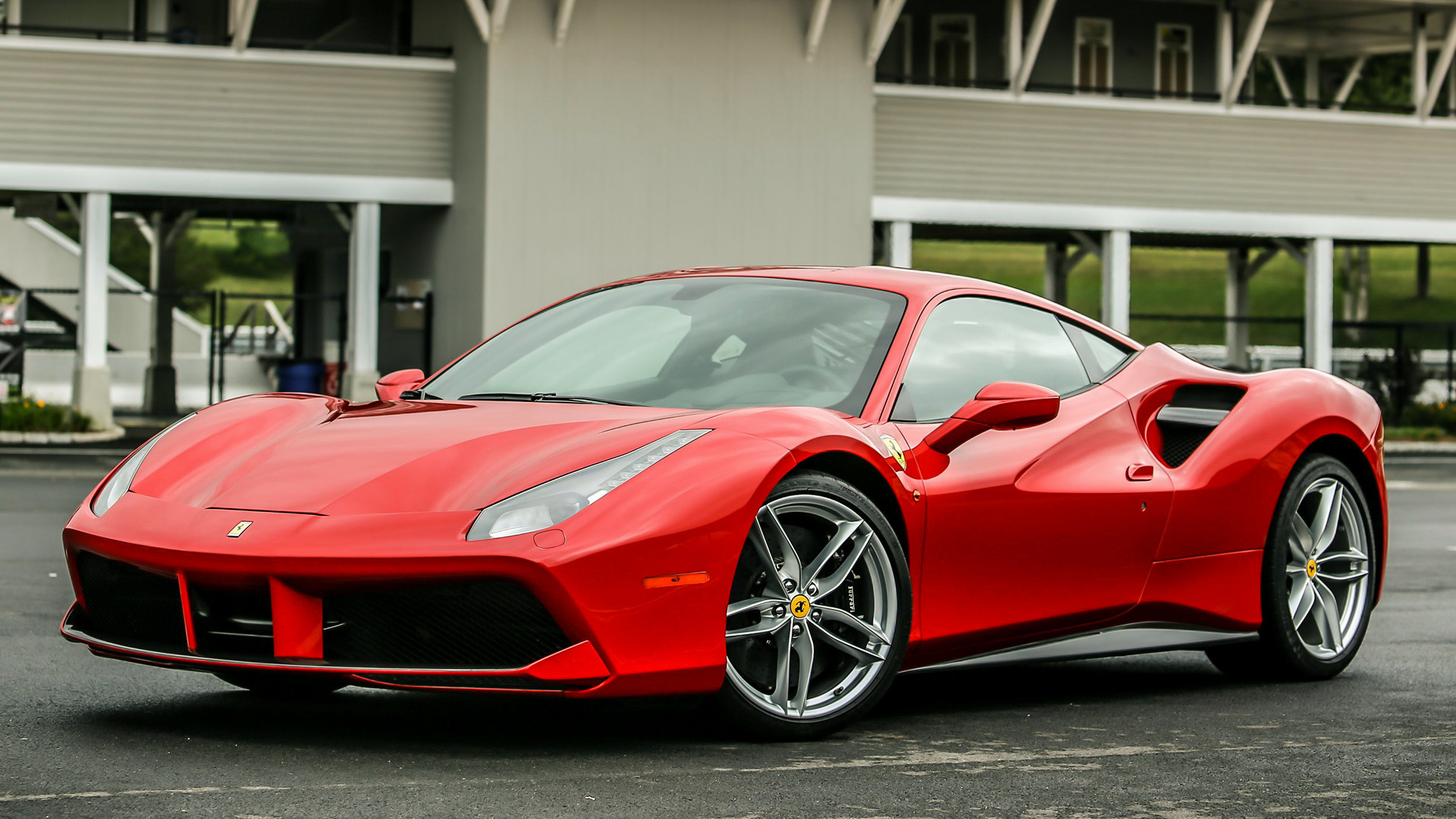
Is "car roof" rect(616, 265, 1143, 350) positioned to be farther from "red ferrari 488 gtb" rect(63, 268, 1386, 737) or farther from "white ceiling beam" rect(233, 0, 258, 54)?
"white ceiling beam" rect(233, 0, 258, 54)

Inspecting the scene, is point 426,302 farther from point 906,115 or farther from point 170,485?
point 170,485

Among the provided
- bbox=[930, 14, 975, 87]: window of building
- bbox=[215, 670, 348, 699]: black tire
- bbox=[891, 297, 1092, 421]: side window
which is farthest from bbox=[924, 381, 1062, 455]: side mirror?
bbox=[930, 14, 975, 87]: window of building

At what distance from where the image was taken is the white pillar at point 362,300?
23172 mm

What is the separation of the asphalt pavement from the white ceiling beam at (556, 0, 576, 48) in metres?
16.8

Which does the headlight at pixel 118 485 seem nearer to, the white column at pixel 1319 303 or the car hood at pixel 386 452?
the car hood at pixel 386 452

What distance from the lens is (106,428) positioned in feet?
73.2

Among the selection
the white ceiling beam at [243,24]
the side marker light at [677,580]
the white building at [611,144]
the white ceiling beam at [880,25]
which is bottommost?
the side marker light at [677,580]

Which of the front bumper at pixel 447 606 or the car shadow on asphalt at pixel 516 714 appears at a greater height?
the front bumper at pixel 447 606

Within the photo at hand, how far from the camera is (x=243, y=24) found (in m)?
22.0

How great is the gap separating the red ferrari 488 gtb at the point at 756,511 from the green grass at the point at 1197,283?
65.1 m

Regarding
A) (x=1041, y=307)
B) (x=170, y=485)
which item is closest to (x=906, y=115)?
(x=1041, y=307)

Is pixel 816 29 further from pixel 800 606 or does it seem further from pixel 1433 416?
pixel 800 606

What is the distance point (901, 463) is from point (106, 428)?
19178mm

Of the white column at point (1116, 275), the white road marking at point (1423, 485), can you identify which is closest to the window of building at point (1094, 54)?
the white column at point (1116, 275)
